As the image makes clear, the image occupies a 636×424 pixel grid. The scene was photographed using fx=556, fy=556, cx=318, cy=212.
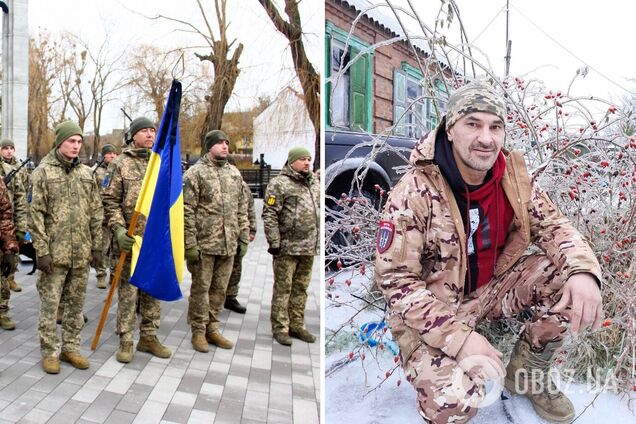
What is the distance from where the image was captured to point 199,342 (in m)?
3.75

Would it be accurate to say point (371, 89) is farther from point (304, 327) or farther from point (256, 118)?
point (256, 118)

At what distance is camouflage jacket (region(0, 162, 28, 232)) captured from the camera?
3828 mm

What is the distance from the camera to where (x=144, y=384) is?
3088 millimetres

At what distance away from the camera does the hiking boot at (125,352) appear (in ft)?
11.2

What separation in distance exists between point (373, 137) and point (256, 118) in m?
6.26

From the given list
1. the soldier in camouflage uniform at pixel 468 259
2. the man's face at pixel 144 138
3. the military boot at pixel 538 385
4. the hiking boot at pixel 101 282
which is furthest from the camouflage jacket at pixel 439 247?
the hiking boot at pixel 101 282

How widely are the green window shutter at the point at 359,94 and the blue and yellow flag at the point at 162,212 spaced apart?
1.53 m

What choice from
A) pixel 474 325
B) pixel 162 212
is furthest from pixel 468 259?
pixel 162 212

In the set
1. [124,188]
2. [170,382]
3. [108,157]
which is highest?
[108,157]

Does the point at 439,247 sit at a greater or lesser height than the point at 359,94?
lesser

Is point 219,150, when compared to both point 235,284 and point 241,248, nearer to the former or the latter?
point 241,248

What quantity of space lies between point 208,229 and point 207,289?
41 centimetres

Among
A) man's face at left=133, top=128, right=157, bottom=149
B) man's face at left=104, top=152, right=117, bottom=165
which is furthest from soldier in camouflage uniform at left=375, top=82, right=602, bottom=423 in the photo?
Answer: man's face at left=104, top=152, right=117, bottom=165

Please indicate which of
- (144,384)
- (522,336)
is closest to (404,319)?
(522,336)
